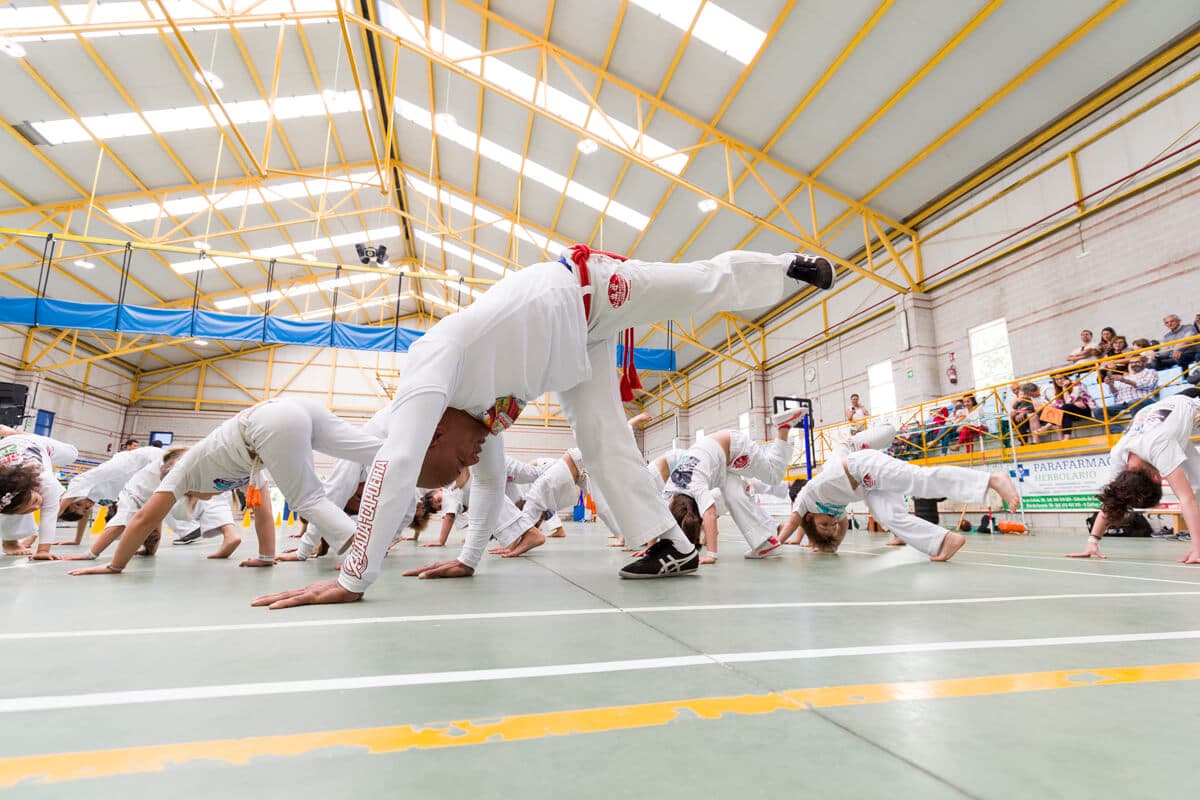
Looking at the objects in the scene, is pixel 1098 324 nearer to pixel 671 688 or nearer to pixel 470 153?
pixel 671 688

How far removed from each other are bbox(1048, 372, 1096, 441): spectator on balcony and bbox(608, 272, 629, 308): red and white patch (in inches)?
325

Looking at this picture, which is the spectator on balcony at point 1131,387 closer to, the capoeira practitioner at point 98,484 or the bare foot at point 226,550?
the bare foot at point 226,550

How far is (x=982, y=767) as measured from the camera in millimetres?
640

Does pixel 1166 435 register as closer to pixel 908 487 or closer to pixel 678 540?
pixel 908 487

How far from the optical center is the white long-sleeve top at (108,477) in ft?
17.1

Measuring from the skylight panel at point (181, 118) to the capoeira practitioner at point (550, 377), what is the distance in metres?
11.1

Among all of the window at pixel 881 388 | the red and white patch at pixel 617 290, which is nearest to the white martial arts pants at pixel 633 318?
the red and white patch at pixel 617 290

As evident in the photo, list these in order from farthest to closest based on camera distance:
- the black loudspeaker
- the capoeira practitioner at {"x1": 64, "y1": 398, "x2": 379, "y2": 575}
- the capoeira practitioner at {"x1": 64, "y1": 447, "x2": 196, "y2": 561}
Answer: the black loudspeaker < the capoeira practitioner at {"x1": 64, "y1": 447, "x2": 196, "y2": 561} < the capoeira practitioner at {"x1": 64, "y1": 398, "x2": 379, "y2": 575}

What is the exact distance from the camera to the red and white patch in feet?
7.02

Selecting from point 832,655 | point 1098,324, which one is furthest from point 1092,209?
point 832,655

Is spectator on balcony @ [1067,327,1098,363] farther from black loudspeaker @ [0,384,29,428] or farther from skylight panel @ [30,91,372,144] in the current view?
black loudspeaker @ [0,384,29,428]

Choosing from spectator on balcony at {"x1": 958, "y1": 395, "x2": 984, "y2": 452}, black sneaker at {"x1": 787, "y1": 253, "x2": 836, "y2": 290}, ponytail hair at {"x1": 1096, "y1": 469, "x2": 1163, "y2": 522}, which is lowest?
ponytail hair at {"x1": 1096, "y1": 469, "x2": 1163, "y2": 522}

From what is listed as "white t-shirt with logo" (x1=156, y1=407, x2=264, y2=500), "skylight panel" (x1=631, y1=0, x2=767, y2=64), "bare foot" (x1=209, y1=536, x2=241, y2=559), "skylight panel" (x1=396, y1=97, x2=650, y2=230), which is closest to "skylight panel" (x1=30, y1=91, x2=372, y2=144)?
"skylight panel" (x1=396, y1=97, x2=650, y2=230)

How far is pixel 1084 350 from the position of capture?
26.2 feet
